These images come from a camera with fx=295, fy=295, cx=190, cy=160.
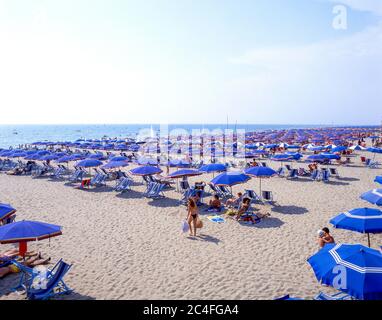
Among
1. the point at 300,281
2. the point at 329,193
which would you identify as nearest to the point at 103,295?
the point at 300,281

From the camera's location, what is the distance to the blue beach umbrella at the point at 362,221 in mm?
5266

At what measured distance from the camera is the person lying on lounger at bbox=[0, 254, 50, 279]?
20.1 feet

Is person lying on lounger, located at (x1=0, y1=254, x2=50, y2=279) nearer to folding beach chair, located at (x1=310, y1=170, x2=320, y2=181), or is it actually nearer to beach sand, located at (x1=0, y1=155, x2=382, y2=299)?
beach sand, located at (x1=0, y1=155, x2=382, y2=299)

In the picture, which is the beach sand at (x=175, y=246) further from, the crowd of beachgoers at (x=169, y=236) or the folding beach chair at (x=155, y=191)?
the folding beach chair at (x=155, y=191)

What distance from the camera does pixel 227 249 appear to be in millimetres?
7309

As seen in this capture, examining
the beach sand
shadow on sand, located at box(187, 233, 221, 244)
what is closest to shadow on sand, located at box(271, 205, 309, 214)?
the beach sand

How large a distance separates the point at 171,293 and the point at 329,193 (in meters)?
10.1

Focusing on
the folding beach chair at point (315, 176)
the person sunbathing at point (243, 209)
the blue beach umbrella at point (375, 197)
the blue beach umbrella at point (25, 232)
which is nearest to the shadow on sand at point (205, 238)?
the person sunbathing at point (243, 209)

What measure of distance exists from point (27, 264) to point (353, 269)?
632 centimetres

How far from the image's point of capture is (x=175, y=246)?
7.58m

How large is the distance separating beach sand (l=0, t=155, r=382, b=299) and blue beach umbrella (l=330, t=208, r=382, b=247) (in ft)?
4.03

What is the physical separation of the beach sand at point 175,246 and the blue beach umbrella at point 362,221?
4.03 ft

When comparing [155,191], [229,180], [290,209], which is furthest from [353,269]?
[155,191]
